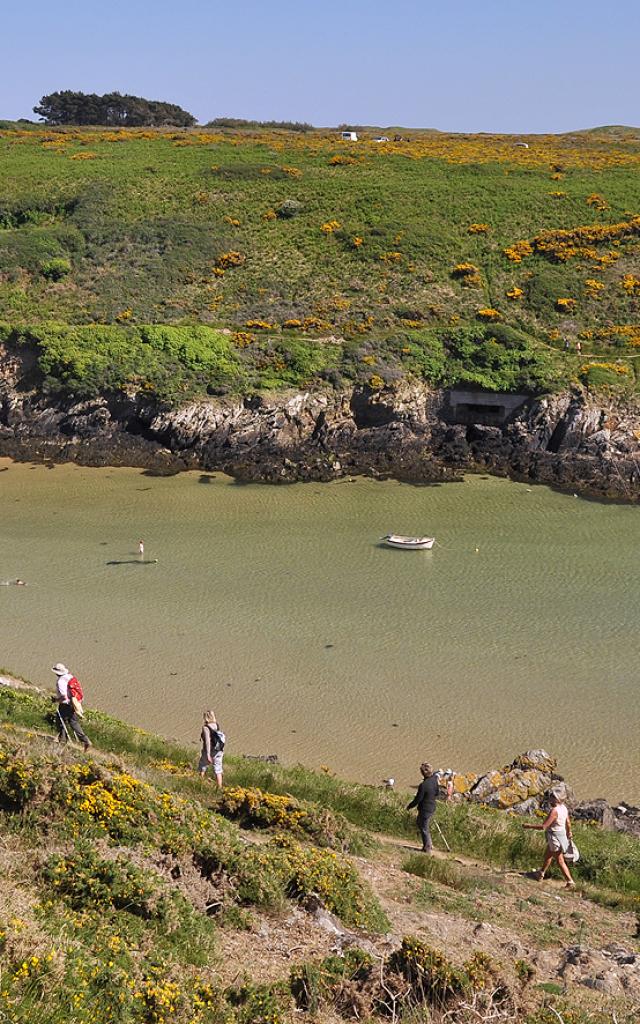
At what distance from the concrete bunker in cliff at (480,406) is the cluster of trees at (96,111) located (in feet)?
251

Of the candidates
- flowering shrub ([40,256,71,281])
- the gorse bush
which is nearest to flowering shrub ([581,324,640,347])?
flowering shrub ([40,256,71,281])

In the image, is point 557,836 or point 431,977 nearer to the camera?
point 431,977

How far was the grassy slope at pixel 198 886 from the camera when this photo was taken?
8633 mm

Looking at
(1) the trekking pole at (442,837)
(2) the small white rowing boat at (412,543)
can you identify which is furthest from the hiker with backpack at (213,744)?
(2) the small white rowing boat at (412,543)

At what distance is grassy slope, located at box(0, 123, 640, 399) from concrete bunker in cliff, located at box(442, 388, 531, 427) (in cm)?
95

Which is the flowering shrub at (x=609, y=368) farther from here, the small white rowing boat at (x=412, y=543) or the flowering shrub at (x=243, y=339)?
the small white rowing boat at (x=412, y=543)

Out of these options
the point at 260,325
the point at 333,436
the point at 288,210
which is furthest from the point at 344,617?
the point at 288,210

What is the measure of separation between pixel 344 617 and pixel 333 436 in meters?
21.5

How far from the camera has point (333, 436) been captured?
5112 cm

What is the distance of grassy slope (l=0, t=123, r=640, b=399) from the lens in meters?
54.1

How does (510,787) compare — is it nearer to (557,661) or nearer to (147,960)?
(557,661)

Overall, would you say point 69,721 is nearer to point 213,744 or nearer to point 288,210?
point 213,744

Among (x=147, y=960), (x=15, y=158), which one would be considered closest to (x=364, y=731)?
(x=147, y=960)

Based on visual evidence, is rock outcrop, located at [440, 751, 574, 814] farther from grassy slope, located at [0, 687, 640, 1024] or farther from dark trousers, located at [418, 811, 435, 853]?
dark trousers, located at [418, 811, 435, 853]
